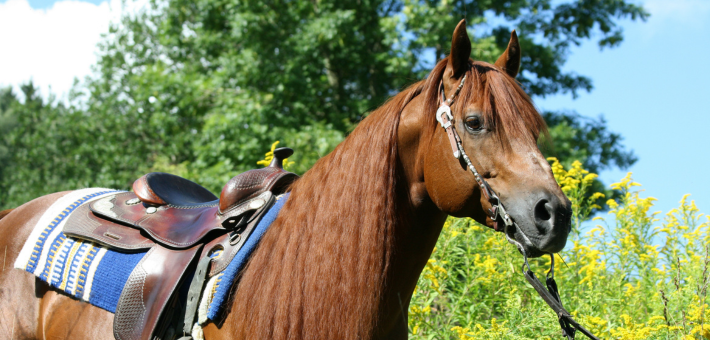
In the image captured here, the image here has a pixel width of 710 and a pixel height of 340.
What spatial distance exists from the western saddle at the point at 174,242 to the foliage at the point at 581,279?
1.30 m

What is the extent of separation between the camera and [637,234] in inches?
134

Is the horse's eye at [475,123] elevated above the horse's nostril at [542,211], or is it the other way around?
the horse's eye at [475,123]

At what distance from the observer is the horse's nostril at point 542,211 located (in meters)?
1.53

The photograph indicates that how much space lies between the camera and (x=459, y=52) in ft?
5.86

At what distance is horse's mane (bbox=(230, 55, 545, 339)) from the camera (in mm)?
1734

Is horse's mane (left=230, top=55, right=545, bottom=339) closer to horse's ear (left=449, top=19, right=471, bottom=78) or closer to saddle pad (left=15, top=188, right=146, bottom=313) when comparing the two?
horse's ear (left=449, top=19, right=471, bottom=78)

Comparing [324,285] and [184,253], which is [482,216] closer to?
[324,285]

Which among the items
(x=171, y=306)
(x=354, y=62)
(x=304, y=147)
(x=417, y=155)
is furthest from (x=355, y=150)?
(x=354, y=62)

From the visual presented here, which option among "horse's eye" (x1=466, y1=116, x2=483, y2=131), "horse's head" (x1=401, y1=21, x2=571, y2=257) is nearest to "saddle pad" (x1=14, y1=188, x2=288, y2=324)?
"horse's head" (x1=401, y1=21, x2=571, y2=257)

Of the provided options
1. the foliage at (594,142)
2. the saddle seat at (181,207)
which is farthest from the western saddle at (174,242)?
the foliage at (594,142)

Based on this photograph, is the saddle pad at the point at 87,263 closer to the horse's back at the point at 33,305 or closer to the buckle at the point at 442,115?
the horse's back at the point at 33,305

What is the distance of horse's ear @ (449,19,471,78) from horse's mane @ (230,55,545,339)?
0.04 meters

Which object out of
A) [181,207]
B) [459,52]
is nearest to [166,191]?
[181,207]

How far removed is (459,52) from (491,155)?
401 mm
